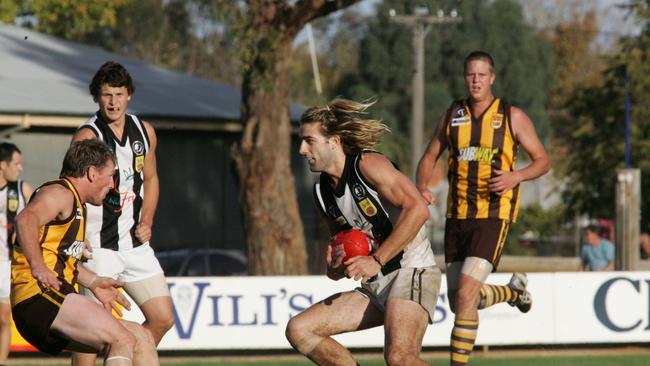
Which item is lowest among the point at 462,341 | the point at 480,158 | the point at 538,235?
the point at 538,235

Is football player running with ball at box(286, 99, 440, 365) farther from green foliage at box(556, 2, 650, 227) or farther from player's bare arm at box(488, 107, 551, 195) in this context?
green foliage at box(556, 2, 650, 227)

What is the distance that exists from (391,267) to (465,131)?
1925 mm

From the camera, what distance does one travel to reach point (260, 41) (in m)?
16.6

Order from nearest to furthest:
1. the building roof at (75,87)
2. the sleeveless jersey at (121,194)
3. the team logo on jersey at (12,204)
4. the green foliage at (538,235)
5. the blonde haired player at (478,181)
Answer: the sleeveless jersey at (121,194)
the blonde haired player at (478,181)
the team logo on jersey at (12,204)
the building roof at (75,87)
the green foliage at (538,235)

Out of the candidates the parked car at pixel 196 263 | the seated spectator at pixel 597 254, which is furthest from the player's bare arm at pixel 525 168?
the parked car at pixel 196 263

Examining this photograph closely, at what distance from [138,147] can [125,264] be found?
0.76m

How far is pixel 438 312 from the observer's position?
483 inches

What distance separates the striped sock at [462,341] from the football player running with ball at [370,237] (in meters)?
1.39

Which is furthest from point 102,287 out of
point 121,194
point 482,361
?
point 482,361

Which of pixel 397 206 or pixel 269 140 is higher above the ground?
pixel 269 140

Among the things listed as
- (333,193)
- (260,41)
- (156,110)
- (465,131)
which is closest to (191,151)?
(156,110)

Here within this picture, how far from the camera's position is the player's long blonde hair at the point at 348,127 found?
265 inches

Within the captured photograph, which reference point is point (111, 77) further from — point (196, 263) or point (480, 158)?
point (196, 263)

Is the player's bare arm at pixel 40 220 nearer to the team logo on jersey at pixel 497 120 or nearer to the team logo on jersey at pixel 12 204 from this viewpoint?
the team logo on jersey at pixel 497 120
